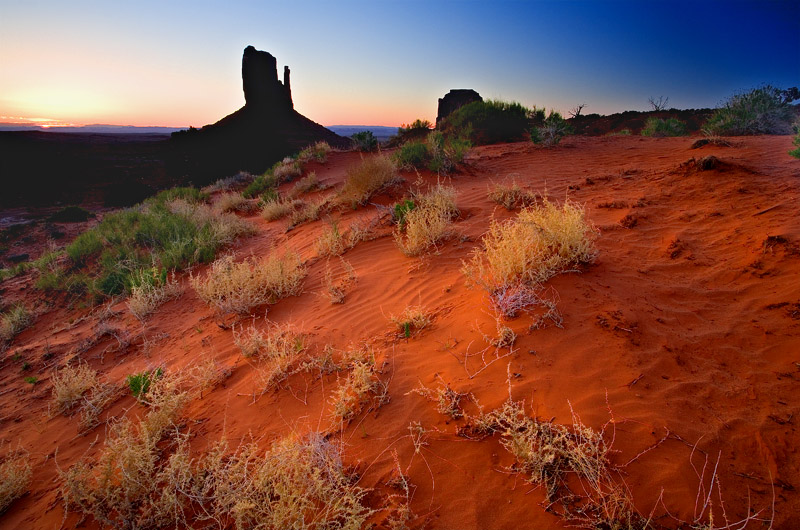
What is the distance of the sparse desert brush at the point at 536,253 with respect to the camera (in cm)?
309

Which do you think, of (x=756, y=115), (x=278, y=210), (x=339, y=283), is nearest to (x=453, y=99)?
(x=756, y=115)

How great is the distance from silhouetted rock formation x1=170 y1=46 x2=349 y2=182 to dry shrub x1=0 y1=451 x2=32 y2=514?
80.6ft

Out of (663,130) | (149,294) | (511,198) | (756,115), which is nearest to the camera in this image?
(149,294)

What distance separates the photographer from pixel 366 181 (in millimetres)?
7445

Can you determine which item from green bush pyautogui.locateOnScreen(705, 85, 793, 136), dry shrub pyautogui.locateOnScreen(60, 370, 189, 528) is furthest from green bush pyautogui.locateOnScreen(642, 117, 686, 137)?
dry shrub pyautogui.locateOnScreen(60, 370, 189, 528)

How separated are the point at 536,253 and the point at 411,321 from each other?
1.31 meters

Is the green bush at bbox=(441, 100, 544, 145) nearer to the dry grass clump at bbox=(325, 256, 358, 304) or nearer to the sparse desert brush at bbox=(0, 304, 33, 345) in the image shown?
the dry grass clump at bbox=(325, 256, 358, 304)

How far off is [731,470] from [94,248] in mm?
10398

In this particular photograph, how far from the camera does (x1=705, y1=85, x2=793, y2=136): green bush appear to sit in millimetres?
10070

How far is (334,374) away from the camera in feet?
9.27

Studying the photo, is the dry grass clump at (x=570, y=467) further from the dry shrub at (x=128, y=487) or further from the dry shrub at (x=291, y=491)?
the dry shrub at (x=128, y=487)

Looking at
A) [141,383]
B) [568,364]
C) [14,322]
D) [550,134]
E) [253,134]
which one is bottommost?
[14,322]

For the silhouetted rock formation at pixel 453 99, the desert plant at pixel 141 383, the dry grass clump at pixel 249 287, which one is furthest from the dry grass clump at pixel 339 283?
the silhouetted rock formation at pixel 453 99

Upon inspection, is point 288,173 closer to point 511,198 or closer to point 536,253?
point 511,198
